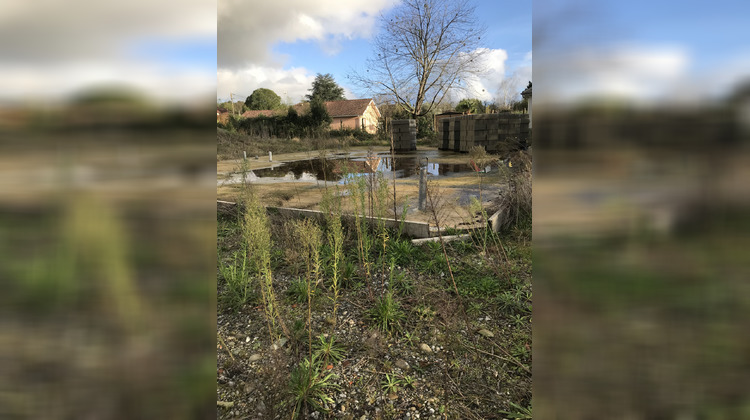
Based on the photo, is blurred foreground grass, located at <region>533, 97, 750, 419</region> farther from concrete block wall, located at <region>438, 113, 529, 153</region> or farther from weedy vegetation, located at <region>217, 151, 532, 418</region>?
concrete block wall, located at <region>438, 113, 529, 153</region>

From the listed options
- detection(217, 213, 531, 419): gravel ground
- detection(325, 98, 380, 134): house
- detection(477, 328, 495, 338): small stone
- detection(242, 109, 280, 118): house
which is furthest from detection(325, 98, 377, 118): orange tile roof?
detection(477, 328, 495, 338): small stone

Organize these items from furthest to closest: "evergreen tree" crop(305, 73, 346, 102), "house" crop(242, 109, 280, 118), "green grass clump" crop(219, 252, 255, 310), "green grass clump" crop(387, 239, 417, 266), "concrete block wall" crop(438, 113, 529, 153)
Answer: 1. "evergreen tree" crop(305, 73, 346, 102)
2. "house" crop(242, 109, 280, 118)
3. "concrete block wall" crop(438, 113, 529, 153)
4. "green grass clump" crop(387, 239, 417, 266)
5. "green grass clump" crop(219, 252, 255, 310)

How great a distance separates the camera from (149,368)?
0.39m

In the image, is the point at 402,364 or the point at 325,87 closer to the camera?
the point at 402,364

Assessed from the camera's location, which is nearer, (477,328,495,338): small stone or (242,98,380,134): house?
(477,328,495,338): small stone

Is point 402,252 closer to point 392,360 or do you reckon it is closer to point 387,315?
point 387,315

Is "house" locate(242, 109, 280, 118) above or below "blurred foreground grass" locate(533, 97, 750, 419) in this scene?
above

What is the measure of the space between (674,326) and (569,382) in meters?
0.15

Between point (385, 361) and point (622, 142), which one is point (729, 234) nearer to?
point (622, 142)

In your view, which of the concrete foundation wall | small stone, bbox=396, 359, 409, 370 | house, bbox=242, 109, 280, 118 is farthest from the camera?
house, bbox=242, 109, 280, 118

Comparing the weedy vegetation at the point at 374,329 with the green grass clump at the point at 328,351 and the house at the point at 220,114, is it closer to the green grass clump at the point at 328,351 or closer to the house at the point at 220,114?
the green grass clump at the point at 328,351

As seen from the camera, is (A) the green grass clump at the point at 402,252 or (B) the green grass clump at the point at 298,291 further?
(A) the green grass clump at the point at 402,252

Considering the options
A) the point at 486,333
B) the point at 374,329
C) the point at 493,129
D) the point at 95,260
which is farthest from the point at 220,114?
the point at 493,129

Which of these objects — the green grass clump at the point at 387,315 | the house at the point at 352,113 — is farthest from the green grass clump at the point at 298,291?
the house at the point at 352,113
